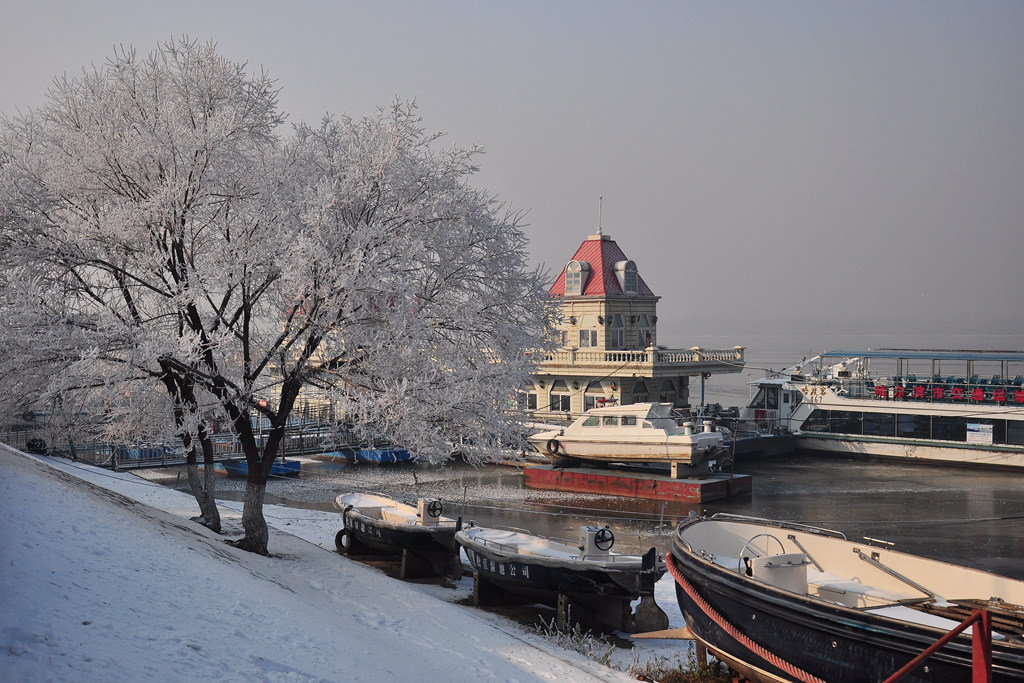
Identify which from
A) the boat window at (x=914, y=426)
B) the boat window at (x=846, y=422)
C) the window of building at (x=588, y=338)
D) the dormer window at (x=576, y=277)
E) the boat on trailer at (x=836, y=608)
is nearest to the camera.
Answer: the boat on trailer at (x=836, y=608)

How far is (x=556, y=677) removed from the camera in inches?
410

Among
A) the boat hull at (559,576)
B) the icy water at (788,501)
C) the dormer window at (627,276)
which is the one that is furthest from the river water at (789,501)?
the dormer window at (627,276)

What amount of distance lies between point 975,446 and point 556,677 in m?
38.6

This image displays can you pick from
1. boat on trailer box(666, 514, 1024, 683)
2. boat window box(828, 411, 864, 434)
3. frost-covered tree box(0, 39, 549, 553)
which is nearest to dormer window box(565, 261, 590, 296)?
boat window box(828, 411, 864, 434)

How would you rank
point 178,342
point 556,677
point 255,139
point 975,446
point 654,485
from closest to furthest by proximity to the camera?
point 556,677 → point 178,342 → point 255,139 → point 654,485 → point 975,446

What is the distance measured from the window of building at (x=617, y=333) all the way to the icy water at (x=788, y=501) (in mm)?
10275

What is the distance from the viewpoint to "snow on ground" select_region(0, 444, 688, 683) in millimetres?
6820

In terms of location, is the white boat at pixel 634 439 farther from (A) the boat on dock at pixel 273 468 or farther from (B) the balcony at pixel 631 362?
(A) the boat on dock at pixel 273 468

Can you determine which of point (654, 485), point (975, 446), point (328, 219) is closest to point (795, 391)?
point (975, 446)

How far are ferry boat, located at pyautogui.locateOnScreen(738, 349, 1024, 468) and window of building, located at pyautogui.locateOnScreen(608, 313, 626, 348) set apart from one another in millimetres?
8250

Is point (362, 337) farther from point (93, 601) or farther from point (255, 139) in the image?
point (93, 601)

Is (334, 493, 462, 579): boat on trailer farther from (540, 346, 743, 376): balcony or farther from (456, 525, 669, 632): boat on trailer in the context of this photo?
(540, 346, 743, 376): balcony

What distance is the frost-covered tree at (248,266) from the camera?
527 inches

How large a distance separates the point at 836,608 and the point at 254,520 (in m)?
10.2
